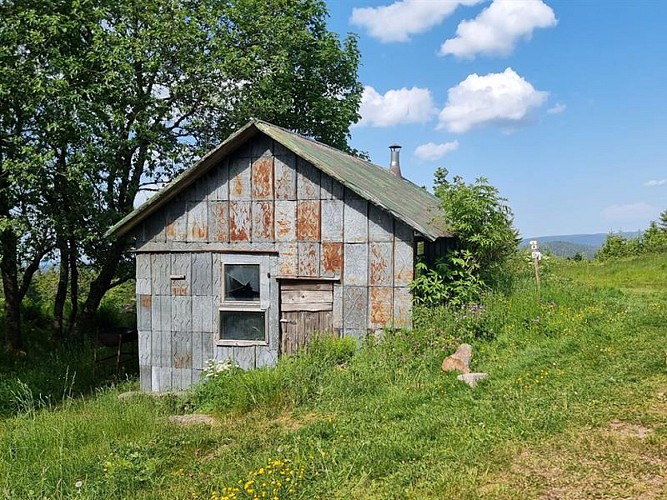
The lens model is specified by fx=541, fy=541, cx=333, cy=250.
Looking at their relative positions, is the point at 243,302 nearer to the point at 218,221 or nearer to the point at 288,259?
the point at 288,259

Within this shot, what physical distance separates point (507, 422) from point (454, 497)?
1.81 metres

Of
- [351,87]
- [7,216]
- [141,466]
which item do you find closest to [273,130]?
[141,466]

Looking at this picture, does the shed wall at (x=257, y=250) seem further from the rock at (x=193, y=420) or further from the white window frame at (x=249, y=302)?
the rock at (x=193, y=420)

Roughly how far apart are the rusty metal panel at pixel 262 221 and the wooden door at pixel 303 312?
1.00m

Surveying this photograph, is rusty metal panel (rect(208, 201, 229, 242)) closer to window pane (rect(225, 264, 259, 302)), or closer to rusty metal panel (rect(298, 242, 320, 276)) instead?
window pane (rect(225, 264, 259, 302))

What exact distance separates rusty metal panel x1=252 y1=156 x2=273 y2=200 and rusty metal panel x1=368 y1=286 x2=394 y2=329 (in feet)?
9.15

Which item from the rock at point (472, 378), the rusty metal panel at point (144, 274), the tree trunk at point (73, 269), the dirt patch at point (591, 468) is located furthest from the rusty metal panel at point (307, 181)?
the tree trunk at point (73, 269)

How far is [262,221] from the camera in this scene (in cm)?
1065

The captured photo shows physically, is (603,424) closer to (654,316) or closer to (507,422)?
(507,422)

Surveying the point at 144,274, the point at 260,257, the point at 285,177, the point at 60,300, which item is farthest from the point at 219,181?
the point at 60,300

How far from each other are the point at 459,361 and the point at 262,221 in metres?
4.59

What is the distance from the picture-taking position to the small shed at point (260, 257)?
33.3 ft

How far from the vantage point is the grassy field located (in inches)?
207

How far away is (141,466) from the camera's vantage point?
6.17m
